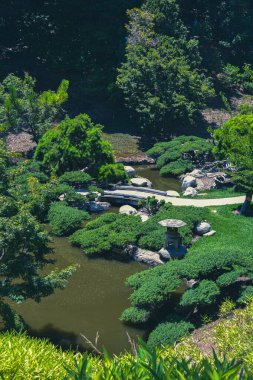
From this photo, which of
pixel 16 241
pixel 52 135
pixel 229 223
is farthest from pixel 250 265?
pixel 52 135

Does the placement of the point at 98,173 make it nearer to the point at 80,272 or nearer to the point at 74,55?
the point at 80,272

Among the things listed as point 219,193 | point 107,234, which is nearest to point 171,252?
point 107,234

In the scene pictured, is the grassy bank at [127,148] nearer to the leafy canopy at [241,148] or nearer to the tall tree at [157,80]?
the tall tree at [157,80]

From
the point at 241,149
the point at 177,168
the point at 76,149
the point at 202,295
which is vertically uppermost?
the point at 241,149

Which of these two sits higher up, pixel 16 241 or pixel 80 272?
pixel 16 241

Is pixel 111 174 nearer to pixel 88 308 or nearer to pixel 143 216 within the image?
pixel 143 216

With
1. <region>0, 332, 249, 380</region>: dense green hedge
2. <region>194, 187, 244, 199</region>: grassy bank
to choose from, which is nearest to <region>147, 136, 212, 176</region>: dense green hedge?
<region>194, 187, 244, 199</region>: grassy bank

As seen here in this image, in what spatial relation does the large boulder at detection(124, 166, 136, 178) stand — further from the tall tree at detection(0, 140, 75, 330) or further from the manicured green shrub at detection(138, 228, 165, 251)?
the tall tree at detection(0, 140, 75, 330)
